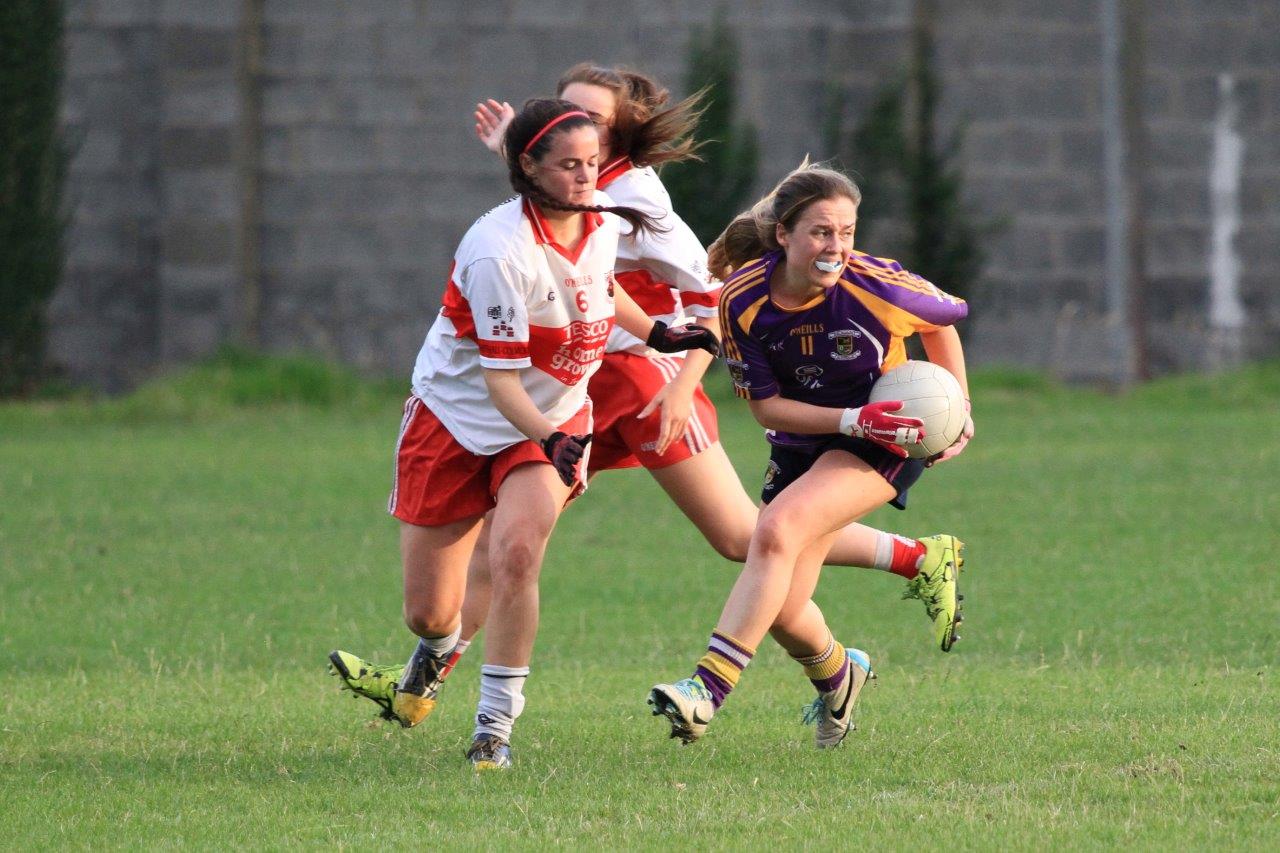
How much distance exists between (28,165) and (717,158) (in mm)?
6675

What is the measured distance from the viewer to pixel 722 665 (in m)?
5.13

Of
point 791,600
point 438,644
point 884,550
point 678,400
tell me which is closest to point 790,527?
point 791,600

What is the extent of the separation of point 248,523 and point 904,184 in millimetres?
9900

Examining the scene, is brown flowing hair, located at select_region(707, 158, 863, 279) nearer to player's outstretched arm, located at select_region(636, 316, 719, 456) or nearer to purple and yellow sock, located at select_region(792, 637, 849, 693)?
player's outstretched arm, located at select_region(636, 316, 719, 456)

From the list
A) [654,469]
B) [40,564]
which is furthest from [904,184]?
[654,469]

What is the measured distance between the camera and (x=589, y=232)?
5402 mm

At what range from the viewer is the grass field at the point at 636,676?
460cm

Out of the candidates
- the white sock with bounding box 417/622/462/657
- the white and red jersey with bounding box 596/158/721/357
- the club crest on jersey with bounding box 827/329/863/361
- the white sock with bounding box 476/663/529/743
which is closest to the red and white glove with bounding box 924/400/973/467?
the club crest on jersey with bounding box 827/329/863/361

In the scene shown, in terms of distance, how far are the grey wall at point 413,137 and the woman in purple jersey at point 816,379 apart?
44.4 feet

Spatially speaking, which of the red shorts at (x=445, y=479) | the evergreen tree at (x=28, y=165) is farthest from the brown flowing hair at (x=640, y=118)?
the evergreen tree at (x=28, y=165)

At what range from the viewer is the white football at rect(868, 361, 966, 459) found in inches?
213

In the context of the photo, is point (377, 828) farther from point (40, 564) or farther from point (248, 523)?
point (248, 523)

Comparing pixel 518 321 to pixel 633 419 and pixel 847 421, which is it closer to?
pixel 633 419

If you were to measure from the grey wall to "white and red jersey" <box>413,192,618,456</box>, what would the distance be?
13.6m
